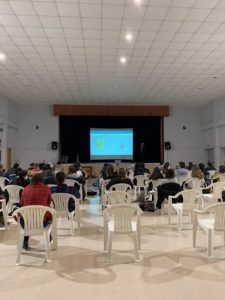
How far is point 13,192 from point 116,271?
3.79 metres

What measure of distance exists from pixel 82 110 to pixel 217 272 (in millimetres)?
14370

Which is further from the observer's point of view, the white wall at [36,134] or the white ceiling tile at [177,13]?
the white wall at [36,134]

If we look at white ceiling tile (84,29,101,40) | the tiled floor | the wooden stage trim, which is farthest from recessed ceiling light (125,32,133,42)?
the wooden stage trim

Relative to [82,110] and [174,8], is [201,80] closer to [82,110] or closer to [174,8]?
[174,8]

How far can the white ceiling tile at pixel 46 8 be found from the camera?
19.8 feet

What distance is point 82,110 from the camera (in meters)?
17.4

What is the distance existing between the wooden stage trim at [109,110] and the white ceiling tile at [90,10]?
10.9 m

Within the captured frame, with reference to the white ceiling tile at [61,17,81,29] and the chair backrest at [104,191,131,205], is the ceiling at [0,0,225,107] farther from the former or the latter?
the chair backrest at [104,191,131,205]

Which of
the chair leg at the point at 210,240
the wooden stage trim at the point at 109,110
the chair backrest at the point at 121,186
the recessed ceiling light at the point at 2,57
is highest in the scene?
the recessed ceiling light at the point at 2,57

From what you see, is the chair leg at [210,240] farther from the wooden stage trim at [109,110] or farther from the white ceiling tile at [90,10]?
the wooden stage trim at [109,110]

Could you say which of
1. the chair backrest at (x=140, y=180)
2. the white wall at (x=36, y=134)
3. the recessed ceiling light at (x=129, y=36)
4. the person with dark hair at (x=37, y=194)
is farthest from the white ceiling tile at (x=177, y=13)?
the white wall at (x=36, y=134)

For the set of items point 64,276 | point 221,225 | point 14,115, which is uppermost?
point 14,115

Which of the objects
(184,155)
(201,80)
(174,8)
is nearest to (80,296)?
(174,8)

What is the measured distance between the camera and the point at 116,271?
381 centimetres
